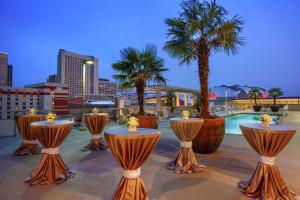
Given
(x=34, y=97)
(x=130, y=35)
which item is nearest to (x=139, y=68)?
(x=34, y=97)

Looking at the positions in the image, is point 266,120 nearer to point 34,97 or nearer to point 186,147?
point 186,147

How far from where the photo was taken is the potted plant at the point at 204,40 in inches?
185

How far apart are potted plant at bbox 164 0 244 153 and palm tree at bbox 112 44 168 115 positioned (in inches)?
65.1

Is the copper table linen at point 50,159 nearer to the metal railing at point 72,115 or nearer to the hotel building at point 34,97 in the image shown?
the metal railing at point 72,115

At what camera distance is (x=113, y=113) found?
1080 cm

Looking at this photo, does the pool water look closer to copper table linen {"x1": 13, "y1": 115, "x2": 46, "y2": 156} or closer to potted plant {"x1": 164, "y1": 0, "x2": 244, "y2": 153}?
potted plant {"x1": 164, "y1": 0, "x2": 244, "y2": 153}

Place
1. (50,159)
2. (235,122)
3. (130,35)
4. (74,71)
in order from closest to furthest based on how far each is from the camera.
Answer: (50,159) < (235,122) < (74,71) < (130,35)

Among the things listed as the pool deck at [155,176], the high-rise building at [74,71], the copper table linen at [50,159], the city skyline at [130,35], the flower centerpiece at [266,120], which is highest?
the city skyline at [130,35]

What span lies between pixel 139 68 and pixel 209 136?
3220 mm

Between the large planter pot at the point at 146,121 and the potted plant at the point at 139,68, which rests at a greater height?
the potted plant at the point at 139,68

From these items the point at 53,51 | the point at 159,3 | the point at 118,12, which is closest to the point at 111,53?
the point at 53,51

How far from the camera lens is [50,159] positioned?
3.37 m

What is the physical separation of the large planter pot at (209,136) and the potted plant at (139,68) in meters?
2.33

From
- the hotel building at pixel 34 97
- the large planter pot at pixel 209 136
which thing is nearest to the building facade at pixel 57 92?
the hotel building at pixel 34 97
